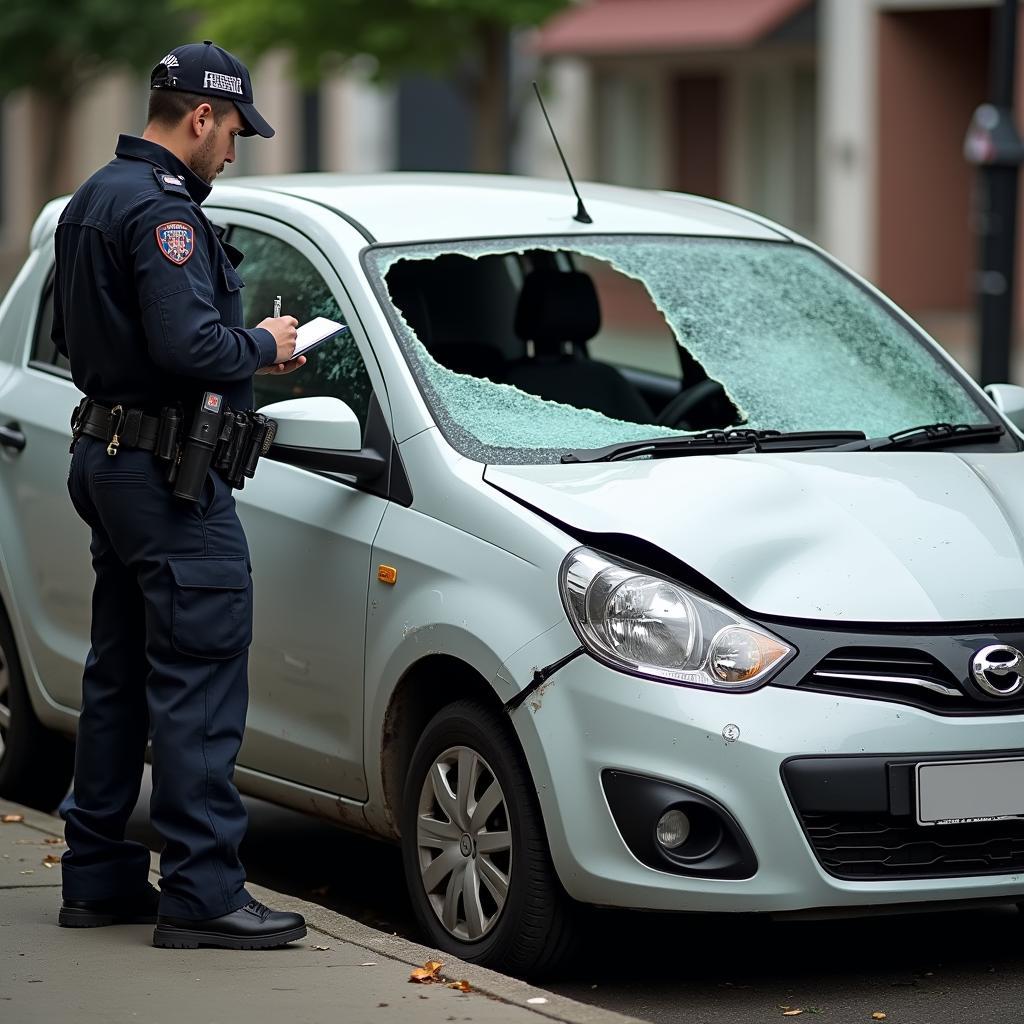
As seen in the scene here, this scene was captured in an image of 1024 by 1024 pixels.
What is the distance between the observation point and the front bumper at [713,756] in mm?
4383

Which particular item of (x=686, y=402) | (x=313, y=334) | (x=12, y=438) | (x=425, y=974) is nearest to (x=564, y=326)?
Answer: (x=686, y=402)

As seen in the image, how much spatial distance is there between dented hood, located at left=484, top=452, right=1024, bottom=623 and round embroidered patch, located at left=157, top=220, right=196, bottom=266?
32.7 inches

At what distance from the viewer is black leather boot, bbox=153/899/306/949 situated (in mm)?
4664

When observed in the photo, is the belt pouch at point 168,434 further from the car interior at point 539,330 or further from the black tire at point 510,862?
the car interior at point 539,330

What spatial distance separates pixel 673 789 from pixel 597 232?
6.19 feet

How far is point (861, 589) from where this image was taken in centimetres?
453

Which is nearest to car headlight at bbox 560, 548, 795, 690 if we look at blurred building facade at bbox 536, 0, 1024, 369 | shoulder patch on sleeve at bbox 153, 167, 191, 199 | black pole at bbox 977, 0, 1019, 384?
shoulder patch on sleeve at bbox 153, 167, 191, 199

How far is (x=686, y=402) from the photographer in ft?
Result: 19.5

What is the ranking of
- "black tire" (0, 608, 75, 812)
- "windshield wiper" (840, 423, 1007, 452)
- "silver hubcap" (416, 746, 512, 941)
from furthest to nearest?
"black tire" (0, 608, 75, 812)
"windshield wiper" (840, 423, 1007, 452)
"silver hubcap" (416, 746, 512, 941)

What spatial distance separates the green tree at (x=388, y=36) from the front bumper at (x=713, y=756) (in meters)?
14.7

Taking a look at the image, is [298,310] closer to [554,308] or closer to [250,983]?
[554,308]

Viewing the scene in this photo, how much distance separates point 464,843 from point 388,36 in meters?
15.2

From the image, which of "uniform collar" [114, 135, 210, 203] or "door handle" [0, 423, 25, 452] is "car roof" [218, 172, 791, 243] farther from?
"uniform collar" [114, 135, 210, 203]

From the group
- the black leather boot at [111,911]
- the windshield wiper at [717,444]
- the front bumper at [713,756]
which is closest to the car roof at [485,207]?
the windshield wiper at [717,444]
